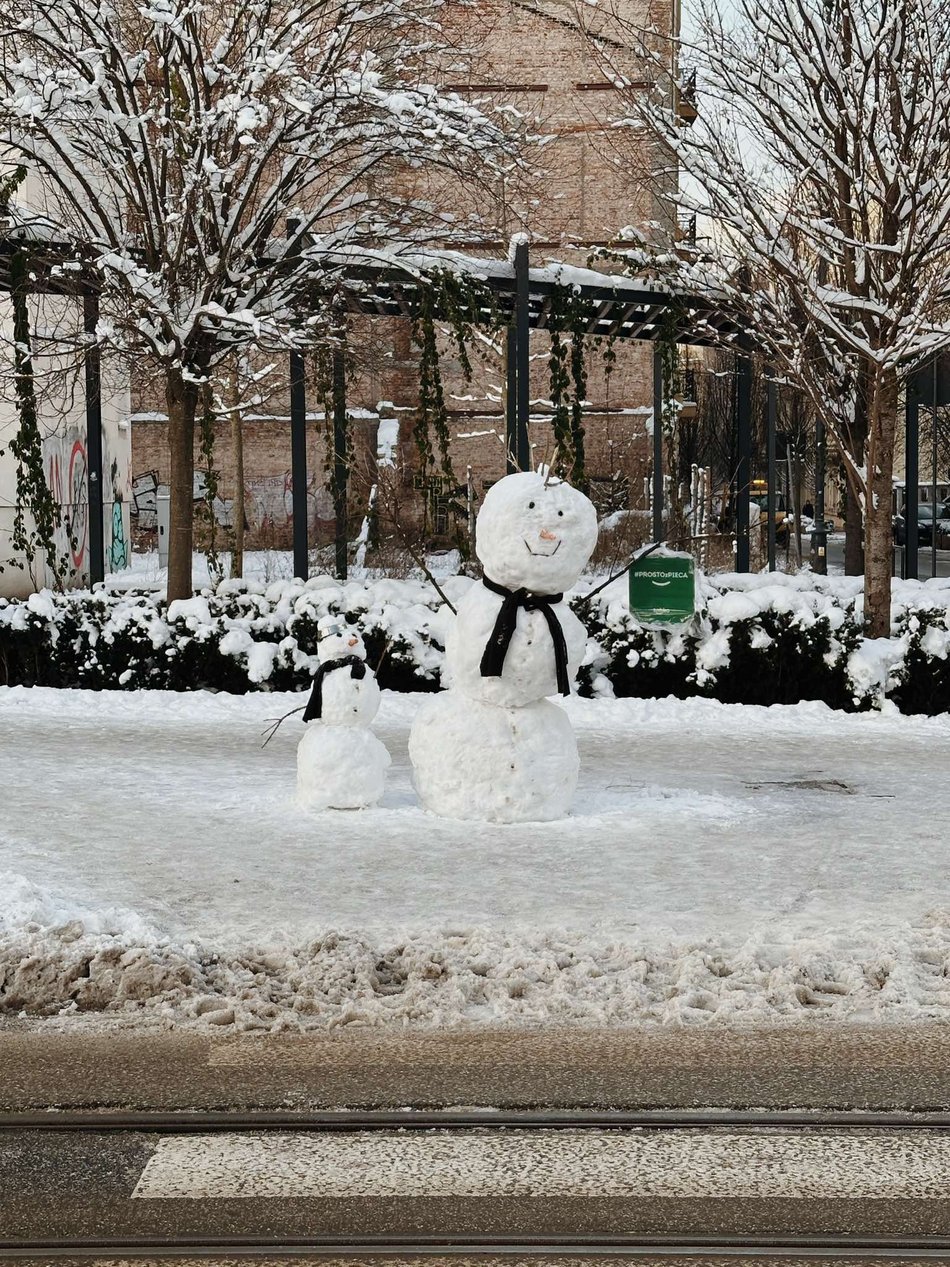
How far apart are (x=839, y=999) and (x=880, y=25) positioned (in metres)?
10.5

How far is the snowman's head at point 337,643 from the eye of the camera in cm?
954

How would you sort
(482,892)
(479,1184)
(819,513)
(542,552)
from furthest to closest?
(819,513)
(542,552)
(482,892)
(479,1184)

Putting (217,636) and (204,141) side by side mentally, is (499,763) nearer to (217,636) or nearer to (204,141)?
(217,636)

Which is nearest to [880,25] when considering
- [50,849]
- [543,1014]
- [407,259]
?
[407,259]

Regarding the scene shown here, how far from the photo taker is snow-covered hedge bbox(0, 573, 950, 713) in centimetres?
1376

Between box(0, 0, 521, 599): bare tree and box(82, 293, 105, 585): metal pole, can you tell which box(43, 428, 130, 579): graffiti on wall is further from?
box(0, 0, 521, 599): bare tree

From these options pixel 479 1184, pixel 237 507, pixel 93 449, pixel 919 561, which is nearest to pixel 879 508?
pixel 93 449

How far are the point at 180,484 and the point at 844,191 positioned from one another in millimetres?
6800

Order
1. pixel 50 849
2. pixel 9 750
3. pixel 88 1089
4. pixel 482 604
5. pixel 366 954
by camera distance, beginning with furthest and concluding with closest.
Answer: pixel 9 750, pixel 482 604, pixel 50 849, pixel 366 954, pixel 88 1089

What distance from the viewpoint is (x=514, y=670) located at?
29.5ft

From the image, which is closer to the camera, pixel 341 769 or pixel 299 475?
pixel 341 769

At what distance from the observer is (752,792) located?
10258 mm

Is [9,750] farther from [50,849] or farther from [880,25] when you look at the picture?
[880,25]

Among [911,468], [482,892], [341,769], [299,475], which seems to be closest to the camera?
[482,892]
